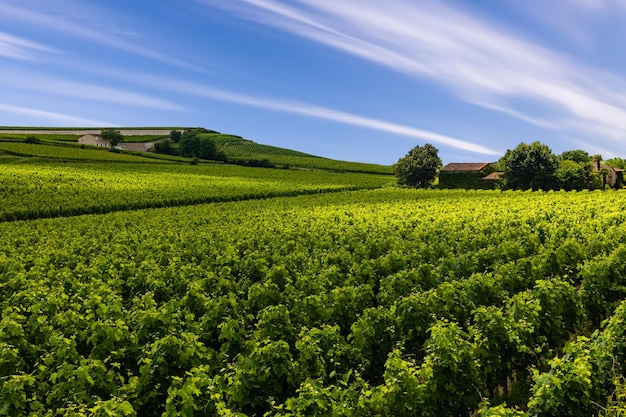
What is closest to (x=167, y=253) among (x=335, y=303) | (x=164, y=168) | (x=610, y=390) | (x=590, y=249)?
(x=335, y=303)

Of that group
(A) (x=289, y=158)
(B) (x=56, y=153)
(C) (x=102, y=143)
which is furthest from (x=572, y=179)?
(C) (x=102, y=143)

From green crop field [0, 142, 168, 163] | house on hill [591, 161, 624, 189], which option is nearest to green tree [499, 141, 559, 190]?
house on hill [591, 161, 624, 189]

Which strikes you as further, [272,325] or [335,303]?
[335,303]

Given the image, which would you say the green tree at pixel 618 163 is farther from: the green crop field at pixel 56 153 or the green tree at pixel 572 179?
the green crop field at pixel 56 153

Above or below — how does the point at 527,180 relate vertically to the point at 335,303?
above

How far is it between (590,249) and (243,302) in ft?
46.4

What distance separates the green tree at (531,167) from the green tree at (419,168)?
1576 cm

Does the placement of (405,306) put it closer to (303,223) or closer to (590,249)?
(590,249)

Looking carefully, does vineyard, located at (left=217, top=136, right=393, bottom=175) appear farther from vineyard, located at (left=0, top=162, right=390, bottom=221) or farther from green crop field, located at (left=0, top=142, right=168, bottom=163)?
vineyard, located at (left=0, top=162, right=390, bottom=221)

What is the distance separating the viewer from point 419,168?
90312 mm

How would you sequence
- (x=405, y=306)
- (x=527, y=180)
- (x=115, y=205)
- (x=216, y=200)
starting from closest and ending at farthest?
(x=405, y=306) < (x=115, y=205) < (x=216, y=200) < (x=527, y=180)

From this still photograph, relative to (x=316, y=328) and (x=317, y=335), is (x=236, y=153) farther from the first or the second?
(x=316, y=328)

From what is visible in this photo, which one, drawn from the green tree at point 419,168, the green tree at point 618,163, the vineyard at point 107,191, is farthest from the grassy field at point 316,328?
the green tree at point 618,163

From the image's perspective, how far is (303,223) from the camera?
2669 cm
